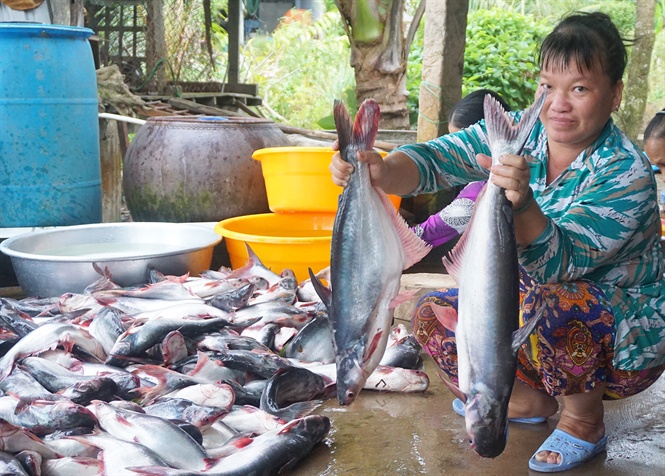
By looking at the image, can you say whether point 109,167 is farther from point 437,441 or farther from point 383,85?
point 437,441

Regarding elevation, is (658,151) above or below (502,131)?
below

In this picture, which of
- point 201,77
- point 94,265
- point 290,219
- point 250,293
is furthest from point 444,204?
point 201,77

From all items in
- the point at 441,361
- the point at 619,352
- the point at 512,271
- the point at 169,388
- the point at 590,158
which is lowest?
the point at 169,388

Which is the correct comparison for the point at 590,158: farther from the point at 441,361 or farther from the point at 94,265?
the point at 94,265

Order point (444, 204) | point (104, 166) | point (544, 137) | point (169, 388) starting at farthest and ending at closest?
point (104, 166), point (444, 204), point (169, 388), point (544, 137)

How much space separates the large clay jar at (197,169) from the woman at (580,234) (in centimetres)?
328

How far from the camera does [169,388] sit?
3312 millimetres

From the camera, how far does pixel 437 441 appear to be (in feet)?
9.89

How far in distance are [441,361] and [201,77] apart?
1085cm

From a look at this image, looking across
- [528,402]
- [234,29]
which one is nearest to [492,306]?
[528,402]

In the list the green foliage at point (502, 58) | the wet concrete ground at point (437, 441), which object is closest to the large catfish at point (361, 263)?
the wet concrete ground at point (437, 441)

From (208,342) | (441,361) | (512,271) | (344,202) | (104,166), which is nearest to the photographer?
(512,271)

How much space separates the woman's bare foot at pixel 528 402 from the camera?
3.13m

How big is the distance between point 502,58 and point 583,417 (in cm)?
1297
